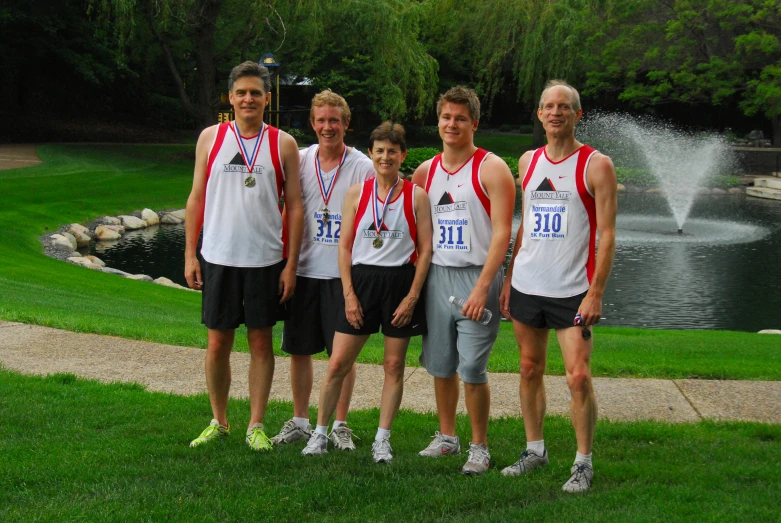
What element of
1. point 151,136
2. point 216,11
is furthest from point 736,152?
point 151,136

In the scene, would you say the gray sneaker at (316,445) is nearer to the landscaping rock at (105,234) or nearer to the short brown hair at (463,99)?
the short brown hair at (463,99)

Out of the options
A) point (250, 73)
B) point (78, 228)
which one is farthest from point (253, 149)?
point (78, 228)

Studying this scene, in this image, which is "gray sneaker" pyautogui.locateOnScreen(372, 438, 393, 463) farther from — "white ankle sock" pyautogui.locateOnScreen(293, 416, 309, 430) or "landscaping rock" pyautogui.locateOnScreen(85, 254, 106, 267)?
"landscaping rock" pyautogui.locateOnScreen(85, 254, 106, 267)

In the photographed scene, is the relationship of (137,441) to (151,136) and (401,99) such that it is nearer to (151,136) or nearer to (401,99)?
(401,99)

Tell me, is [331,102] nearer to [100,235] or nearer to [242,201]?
[242,201]

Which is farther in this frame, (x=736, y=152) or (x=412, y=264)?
(x=736, y=152)

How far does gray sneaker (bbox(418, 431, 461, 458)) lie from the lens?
4590 mm

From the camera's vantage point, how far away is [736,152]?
34.5 meters

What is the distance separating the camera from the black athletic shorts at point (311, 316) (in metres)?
4.72

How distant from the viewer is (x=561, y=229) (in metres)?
4.12

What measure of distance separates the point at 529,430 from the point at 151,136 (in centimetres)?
3552

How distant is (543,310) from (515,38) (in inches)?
1448

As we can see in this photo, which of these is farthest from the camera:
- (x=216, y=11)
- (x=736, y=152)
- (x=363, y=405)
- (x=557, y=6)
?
(x=557, y=6)

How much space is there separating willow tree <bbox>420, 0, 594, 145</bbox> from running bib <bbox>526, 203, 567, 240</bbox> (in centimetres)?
3344
